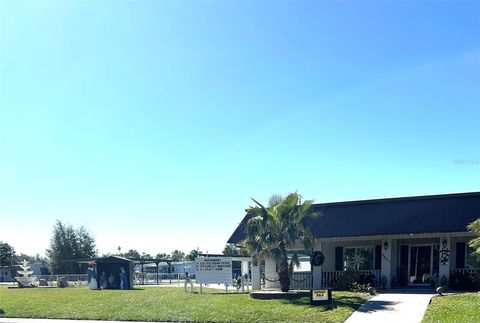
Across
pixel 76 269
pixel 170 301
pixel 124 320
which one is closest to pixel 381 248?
pixel 170 301

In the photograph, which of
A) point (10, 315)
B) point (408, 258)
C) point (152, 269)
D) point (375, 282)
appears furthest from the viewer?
point (152, 269)

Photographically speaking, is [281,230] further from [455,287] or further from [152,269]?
[152,269]

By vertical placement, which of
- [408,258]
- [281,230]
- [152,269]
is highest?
[281,230]

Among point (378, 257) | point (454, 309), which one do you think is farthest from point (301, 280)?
point (454, 309)

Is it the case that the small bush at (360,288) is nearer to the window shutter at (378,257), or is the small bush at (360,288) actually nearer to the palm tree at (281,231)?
the window shutter at (378,257)

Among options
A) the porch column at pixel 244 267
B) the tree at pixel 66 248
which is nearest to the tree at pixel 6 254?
the tree at pixel 66 248

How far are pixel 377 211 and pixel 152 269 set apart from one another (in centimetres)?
5561

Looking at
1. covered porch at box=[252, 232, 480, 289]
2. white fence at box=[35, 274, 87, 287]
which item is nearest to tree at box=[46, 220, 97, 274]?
white fence at box=[35, 274, 87, 287]

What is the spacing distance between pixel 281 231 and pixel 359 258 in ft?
23.0

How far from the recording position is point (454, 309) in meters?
14.1

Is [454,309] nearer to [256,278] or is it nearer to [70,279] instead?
[256,278]

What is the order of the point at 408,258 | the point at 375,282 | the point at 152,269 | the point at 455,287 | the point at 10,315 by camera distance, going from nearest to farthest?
the point at 10,315 < the point at 455,287 < the point at 375,282 < the point at 408,258 < the point at 152,269

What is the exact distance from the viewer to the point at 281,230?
19.5m

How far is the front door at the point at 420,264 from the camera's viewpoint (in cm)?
2320
